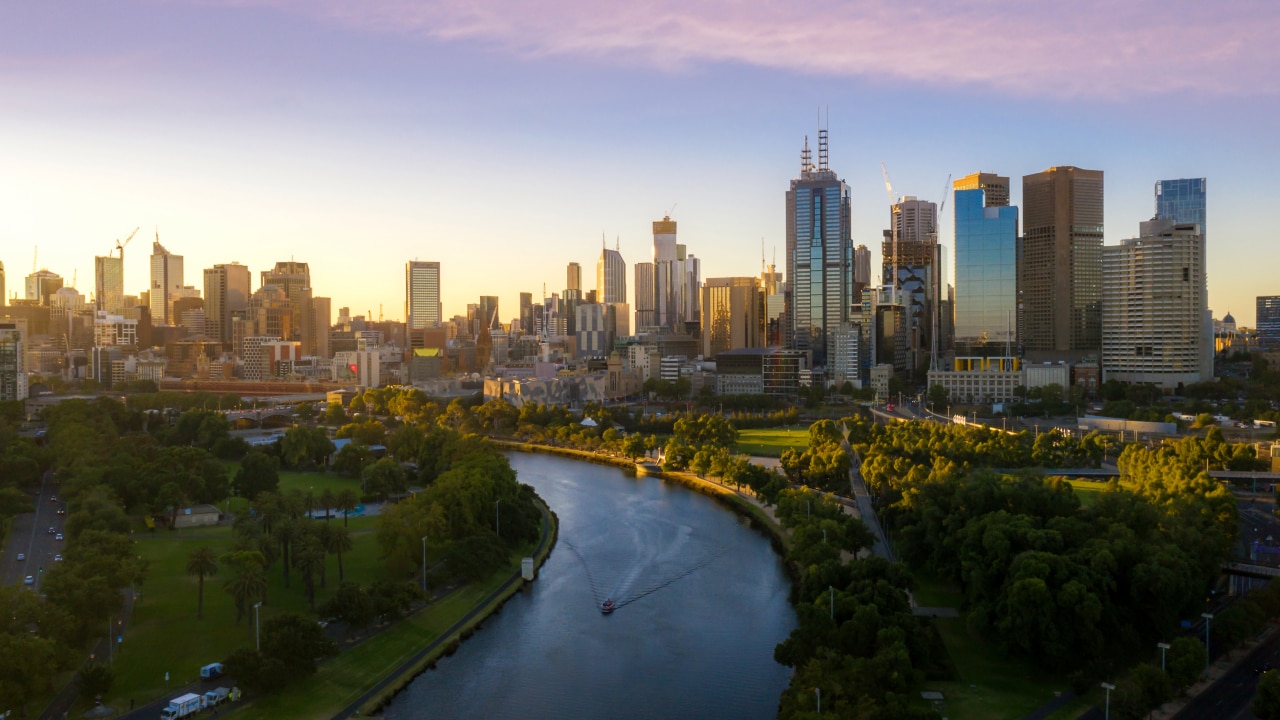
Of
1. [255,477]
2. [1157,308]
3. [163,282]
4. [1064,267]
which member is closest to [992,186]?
[1064,267]

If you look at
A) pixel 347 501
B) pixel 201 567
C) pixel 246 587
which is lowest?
pixel 246 587

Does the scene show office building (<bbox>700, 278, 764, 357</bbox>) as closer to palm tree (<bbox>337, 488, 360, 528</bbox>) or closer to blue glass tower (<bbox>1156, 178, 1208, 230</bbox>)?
blue glass tower (<bbox>1156, 178, 1208, 230</bbox>)

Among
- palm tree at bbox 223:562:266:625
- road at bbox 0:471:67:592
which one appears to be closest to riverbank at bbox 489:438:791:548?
palm tree at bbox 223:562:266:625

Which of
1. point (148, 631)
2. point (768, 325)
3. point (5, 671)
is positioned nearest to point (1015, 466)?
point (148, 631)

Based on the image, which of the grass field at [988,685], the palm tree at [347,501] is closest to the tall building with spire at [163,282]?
the palm tree at [347,501]

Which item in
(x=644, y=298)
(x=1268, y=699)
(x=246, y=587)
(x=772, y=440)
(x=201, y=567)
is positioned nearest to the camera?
(x=1268, y=699)

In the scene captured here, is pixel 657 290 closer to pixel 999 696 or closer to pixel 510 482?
pixel 510 482

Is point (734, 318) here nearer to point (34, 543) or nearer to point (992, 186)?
point (992, 186)
